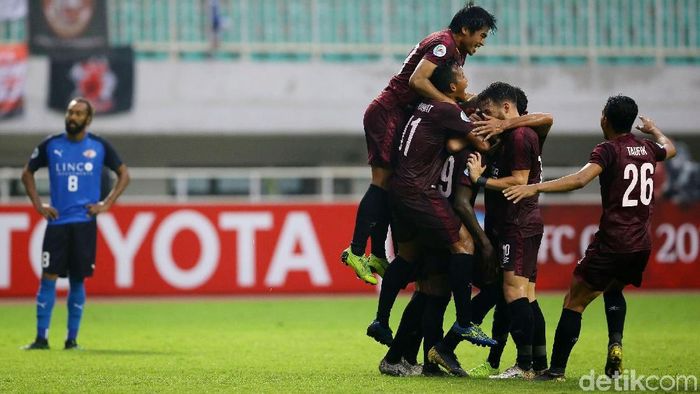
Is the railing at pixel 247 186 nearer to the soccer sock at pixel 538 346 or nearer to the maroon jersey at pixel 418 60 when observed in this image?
the maroon jersey at pixel 418 60

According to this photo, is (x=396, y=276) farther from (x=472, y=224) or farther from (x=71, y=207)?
(x=71, y=207)

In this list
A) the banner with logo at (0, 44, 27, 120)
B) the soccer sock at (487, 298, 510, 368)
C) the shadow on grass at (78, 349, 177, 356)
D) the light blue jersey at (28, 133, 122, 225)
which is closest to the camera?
the soccer sock at (487, 298, 510, 368)

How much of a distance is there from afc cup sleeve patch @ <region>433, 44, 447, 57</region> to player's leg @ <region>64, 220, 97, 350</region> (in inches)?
160

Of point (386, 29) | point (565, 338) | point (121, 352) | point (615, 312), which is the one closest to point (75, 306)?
point (121, 352)

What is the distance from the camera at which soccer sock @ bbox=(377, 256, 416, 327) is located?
8539 mm

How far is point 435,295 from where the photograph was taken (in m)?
8.59

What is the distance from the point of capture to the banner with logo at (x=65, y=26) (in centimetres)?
2325

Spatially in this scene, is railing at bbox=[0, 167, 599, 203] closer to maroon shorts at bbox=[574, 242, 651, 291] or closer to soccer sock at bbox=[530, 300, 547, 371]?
soccer sock at bbox=[530, 300, 547, 371]

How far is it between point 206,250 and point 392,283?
29.2ft

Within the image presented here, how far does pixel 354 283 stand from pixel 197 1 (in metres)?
8.66

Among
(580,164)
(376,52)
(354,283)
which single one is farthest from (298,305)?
→ (580,164)

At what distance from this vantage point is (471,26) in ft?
28.1

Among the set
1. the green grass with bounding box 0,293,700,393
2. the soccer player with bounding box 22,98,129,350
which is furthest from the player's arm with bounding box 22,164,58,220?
the green grass with bounding box 0,293,700,393

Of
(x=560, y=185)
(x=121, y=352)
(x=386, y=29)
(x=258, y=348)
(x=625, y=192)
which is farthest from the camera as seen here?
(x=386, y=29)
